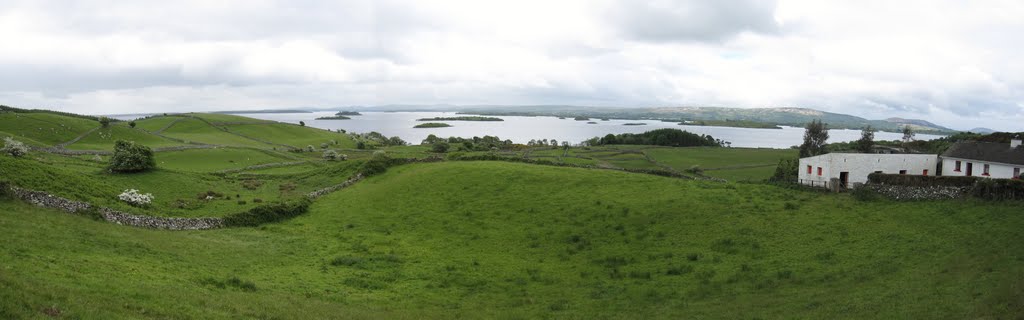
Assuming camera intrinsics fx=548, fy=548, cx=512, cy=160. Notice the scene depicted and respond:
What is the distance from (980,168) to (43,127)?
388 ft

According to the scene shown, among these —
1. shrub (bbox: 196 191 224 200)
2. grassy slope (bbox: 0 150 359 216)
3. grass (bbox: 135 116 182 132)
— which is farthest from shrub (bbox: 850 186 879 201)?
grass (bbox: 135 116 182 132)

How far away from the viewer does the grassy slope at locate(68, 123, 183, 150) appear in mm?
81250

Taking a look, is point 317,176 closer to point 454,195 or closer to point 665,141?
point 454,195

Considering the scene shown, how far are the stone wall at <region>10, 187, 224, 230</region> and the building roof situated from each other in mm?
52186

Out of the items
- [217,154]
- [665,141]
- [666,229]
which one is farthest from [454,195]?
[665,141]

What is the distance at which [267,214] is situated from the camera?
33.6m

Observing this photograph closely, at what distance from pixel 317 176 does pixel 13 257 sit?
34.3 meters

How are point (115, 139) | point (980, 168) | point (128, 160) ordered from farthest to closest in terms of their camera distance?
point (115, 139) < point (980, 168) < point (128, 160)

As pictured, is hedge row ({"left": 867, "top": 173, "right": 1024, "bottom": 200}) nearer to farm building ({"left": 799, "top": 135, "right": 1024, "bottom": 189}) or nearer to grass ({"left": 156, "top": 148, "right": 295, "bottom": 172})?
farm building ({"left": 799, "top": 135, "right": 1024, "bottom": 189})

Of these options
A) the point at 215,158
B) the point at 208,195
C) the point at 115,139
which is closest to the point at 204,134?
the point at 115,139

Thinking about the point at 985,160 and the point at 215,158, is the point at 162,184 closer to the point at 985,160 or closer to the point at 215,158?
the point at 215,158

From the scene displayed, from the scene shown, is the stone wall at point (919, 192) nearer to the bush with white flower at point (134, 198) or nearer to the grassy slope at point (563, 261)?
the grassy slope at point (563, 261)

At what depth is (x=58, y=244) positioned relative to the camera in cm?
1923

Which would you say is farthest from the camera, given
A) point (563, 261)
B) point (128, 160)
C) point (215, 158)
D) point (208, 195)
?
point (215, 158)
